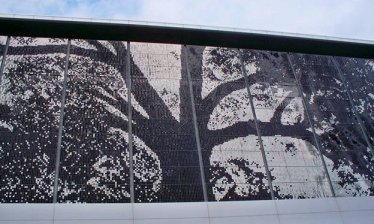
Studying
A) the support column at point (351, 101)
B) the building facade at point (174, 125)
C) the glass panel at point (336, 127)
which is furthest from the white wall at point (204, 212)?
the support column at point (351, 101)

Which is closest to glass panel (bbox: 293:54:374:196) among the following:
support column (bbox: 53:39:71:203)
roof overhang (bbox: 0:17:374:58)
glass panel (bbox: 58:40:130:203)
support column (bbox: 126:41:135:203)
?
roof overhang (bbox: 0:17:374:58)

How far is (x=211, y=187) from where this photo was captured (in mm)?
7527

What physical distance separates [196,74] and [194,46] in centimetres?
93

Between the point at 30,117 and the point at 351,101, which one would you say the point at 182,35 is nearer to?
the point at 30,117

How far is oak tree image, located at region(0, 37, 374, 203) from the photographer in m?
7.25

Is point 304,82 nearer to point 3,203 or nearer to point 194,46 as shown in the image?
point 194,46

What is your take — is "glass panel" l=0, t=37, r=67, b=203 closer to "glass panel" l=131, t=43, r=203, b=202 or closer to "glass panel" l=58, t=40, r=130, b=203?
"glass panel" l=58, t=40, r=130, b=203

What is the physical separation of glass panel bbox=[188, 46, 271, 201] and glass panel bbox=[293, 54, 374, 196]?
1.66m

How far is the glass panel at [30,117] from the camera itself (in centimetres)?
685

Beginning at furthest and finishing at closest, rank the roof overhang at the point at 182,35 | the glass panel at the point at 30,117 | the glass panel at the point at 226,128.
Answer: the roof overhang at the point at 182,35
the glass panel at the point at 226,128
the glass panel at the point at 30,117

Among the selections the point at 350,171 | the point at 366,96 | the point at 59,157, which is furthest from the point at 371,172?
the point at 59,157

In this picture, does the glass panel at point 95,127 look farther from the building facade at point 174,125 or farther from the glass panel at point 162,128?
the glass panel at point 162,128

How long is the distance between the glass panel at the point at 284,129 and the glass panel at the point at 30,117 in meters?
4.47

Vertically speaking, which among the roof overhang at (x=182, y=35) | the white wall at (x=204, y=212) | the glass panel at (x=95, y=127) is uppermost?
the roof overhang at (x=182, y=35)
